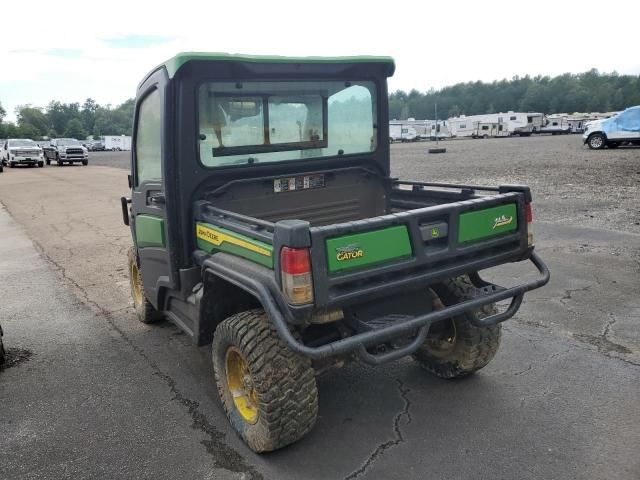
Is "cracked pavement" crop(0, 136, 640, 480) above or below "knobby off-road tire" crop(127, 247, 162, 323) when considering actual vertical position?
below

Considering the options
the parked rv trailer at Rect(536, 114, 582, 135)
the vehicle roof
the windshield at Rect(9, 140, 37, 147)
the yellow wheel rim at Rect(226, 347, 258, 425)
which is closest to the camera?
the yellow wheel rim at Rect(226, 347, 258, 425)

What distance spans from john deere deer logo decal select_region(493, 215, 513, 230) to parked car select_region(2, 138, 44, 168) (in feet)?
113

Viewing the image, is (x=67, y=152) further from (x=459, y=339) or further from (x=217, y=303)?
(x=459, y=339)

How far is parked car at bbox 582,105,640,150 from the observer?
2192 cm

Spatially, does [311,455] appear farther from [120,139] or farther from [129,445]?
[120,139]

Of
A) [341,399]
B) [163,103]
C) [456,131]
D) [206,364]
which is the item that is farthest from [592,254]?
[456,131]

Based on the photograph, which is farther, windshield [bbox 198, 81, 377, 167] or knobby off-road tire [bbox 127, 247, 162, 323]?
knobby off-road tire [bbox 127, 247, 162, 323]

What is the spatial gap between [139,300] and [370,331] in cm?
331

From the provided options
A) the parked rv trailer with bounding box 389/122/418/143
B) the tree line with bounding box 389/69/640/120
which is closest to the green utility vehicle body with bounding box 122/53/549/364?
the parked rv trailer with bounding box 389/122/418/143

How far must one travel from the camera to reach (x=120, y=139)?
73750mm

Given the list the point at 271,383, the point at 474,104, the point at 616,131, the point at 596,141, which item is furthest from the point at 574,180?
the point at 474,104

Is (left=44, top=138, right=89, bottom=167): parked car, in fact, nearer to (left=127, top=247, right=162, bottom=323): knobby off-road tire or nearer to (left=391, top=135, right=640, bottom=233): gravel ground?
(left=391, top=135, right=640, bottom=233): gravel ground

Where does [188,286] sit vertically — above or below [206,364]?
above

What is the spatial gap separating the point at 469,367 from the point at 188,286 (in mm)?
2103
